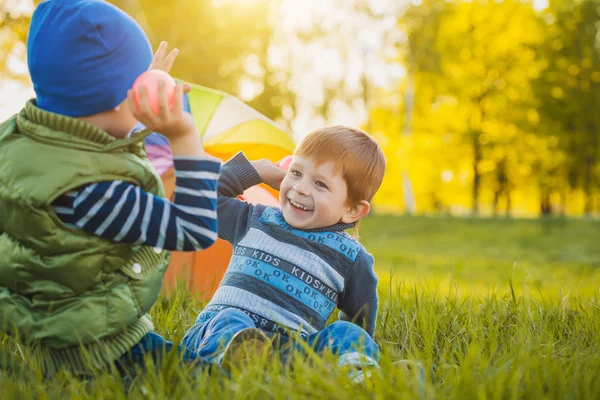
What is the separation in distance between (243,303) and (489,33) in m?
24.2

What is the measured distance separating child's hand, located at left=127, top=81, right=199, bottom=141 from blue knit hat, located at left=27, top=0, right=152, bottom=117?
0.34ft

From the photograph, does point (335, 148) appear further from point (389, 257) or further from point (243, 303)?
point (389, 257)

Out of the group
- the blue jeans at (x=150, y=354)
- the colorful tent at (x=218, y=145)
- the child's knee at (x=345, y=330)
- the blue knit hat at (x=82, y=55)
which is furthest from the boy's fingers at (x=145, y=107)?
the colorful tent at (x=218, y=145)

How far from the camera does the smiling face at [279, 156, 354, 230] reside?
236cm

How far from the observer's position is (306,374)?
5.57 ft

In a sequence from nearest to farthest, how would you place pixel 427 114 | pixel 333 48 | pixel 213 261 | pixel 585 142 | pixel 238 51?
pixel 213 261 → pixel 238 51 → pixel 333 48 → pixel 585 142 → pixel 427 114

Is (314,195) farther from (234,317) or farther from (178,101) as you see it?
(178,101)

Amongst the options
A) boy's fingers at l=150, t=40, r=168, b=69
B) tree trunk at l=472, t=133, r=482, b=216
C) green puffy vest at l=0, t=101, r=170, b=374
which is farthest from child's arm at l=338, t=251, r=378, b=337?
tree trunk at l=472, t=133, r=482, b=216

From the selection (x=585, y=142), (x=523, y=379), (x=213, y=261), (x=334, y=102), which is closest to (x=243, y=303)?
(x=523, y=379)

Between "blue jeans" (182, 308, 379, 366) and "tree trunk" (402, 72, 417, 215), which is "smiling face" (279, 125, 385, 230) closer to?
"blue jeans" (182, 308, 379, 366)

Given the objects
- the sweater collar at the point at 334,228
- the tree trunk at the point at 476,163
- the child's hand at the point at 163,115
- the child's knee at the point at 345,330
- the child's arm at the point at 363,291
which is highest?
the tree trunk at the point at 476,163

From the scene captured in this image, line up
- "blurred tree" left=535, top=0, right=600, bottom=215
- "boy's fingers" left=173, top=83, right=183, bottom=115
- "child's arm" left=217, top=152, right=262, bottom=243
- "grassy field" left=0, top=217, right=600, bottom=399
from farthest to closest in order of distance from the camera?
1. "blurred tree" left=535, top=0, right=600, bottom=215
2. "child's arm" left=217, top=152, right=262, bottom=243
3. "boy's fingers" left=173, top=83, right=183, bottom=115
4. "grassy field" left=0, top=217, right=600, bottom=399

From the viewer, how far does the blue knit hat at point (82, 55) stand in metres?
1.72

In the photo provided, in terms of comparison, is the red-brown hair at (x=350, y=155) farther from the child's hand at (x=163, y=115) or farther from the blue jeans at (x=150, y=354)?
the blue jeans at (x=150, y=354)
